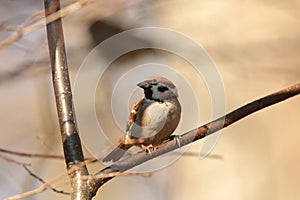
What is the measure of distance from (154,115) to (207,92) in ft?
2.97

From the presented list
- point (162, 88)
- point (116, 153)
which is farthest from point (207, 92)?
point (116, 153)

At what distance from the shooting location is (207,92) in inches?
88.1

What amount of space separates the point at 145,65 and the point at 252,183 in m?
0.69

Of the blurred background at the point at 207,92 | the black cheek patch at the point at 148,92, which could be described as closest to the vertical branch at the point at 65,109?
the black cheek patch at the point at 148,92

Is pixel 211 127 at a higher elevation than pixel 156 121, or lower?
lower

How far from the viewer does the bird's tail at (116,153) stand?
103 cm

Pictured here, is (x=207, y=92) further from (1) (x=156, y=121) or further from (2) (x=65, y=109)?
(2) (x=65, y=109)

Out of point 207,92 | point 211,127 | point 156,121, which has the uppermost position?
point 207,92

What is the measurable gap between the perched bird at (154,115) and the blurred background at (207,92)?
2.59 ft

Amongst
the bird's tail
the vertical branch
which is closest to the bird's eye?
the bird's tail

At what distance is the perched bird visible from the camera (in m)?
1.31

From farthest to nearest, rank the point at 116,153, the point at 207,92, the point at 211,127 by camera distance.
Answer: the point at 207,92 → the point at 116,153 → the point at 211,127

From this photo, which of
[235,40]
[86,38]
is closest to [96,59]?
[86,38]

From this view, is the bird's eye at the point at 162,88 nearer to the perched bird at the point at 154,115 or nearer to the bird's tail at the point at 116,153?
the perched bird at the point at 154,115
